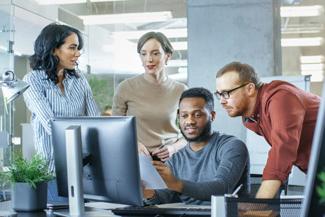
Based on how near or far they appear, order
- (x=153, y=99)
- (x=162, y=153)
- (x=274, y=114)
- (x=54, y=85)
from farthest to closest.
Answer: (x=153, y=99), (x=162, y=153), (x=54, y=85), (x=274, y=114)

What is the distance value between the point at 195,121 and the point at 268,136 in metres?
0.46

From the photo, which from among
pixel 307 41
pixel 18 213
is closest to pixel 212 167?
pixel 18 213

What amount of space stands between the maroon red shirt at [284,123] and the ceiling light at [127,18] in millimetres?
5131

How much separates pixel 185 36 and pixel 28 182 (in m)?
3.22

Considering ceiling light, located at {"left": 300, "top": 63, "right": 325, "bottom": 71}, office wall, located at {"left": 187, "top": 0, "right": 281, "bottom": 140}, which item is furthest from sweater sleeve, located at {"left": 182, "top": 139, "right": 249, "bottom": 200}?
ceiling light, located at {"left": 300, "top": 63, "right": 325, "bottom": 71}

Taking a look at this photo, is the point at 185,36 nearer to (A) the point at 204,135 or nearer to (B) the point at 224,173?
(A) the point at 204,135

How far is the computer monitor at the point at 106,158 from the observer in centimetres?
189

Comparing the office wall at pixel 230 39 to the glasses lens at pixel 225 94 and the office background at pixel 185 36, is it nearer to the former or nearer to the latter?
the office background at pixel 185 36

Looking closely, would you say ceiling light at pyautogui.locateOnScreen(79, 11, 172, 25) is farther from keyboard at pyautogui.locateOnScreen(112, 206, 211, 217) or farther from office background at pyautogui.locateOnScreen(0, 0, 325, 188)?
keyboard at pyautogui.locateOnScreen(112, 206, 211, 217)

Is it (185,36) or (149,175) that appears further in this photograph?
(185,36)

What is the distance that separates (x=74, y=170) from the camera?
6.57ft

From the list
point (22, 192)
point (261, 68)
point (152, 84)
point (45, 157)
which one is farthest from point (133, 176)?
point (261, 68)

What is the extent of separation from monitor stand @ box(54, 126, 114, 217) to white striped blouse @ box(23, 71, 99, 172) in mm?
476

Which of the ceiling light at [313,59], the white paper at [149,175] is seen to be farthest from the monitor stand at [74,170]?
the ceiling light at [313,59]
